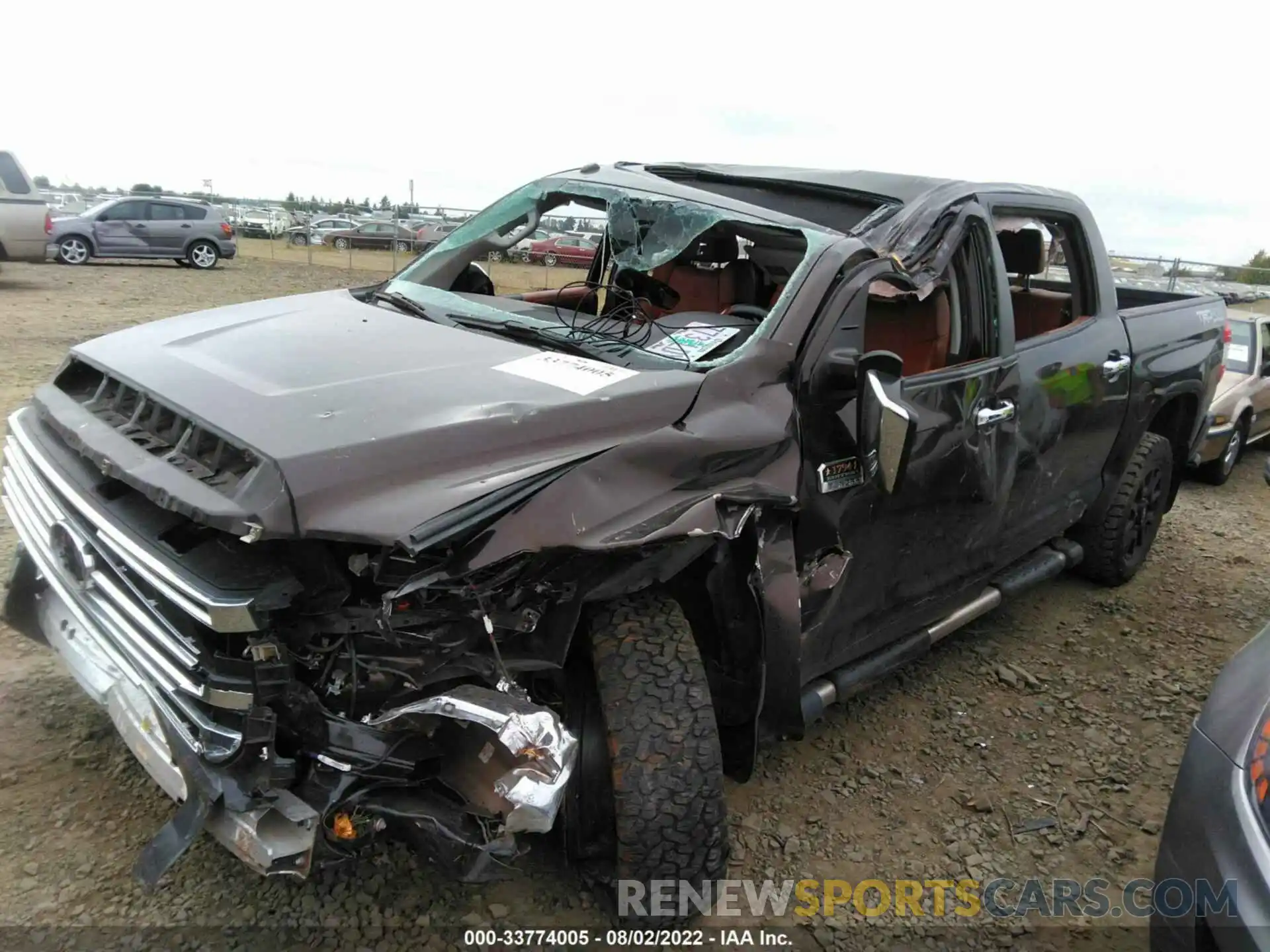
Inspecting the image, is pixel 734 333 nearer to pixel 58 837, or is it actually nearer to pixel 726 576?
pixel 726 576

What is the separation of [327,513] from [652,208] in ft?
6.26

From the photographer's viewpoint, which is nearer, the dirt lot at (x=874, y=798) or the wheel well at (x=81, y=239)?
the dirt lot at (x=874, y=798)

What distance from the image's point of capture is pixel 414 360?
8.66 ft

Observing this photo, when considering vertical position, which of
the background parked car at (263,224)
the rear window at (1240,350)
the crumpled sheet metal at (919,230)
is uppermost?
the crumpled sheet metal at (919,230)

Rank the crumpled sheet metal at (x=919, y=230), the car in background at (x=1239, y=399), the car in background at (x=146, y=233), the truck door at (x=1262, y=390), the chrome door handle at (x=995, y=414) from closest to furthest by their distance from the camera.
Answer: the crumpled sheet metal at (x=919, y=230) → the chrome door handle at (x=995, y=414) → the car in background at (x=1239, y=399) → the truck door at (x=1262, y=390) → the car in background at (x=146, y=233)

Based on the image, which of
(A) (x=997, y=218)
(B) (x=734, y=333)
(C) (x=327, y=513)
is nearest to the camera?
(C) (x=327, y=513)

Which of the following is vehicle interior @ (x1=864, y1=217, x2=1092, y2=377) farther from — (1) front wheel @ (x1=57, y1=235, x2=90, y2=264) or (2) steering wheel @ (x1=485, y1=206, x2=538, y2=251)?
(1) front wheel @ (x1=57, y1=235, x2=90, y2=264)

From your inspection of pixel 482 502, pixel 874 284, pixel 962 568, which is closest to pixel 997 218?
pixel 874 284

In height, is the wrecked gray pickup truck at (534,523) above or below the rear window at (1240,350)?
above

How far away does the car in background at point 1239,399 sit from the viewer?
7.38m

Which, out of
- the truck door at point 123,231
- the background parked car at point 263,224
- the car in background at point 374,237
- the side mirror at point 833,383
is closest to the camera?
the side mirror at point 833,383

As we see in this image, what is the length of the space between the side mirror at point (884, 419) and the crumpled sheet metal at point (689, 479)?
208 mm

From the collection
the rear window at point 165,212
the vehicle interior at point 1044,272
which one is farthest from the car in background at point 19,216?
the vehicle interior at point 1044,272

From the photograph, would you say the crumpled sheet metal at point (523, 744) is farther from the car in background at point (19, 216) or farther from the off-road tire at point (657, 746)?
the car in background at point (19, 216)
